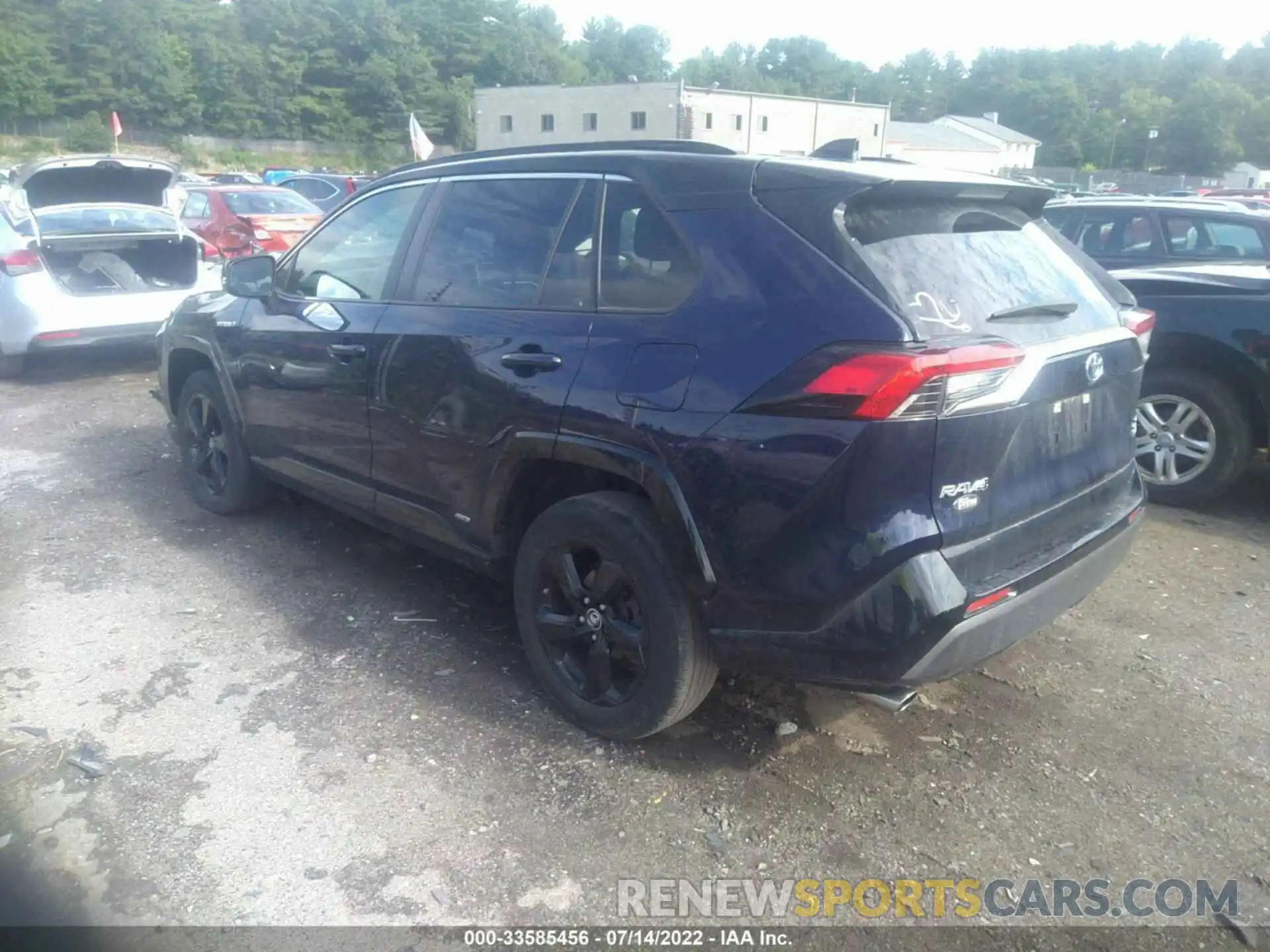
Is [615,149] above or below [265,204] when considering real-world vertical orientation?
above

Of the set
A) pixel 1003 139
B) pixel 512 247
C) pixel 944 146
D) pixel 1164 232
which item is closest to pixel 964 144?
pixel 944 146

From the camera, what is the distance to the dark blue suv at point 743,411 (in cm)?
254

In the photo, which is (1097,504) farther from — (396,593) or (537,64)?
(537,64)

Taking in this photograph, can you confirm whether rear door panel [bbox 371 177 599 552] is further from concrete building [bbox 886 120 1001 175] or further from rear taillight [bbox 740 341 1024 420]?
concrete building [bbox 886 120 1001 175]

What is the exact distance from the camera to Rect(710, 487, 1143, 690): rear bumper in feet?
8.27

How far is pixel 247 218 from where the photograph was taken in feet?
42.0

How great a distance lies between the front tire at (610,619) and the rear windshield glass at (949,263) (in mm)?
958

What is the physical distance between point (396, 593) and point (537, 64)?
4295 inches

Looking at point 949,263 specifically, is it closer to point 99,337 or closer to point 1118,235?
point 1118,235

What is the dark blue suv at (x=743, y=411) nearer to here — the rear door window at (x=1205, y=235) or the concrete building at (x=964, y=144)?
the rear door window at (x=1205, y=235)

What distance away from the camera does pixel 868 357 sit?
247 cm

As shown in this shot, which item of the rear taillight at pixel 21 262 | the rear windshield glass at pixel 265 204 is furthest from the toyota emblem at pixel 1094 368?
the rear windshield glass at pixel 265 204

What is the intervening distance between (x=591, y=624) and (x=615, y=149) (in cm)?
161

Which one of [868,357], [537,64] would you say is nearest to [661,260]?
[868,357]
